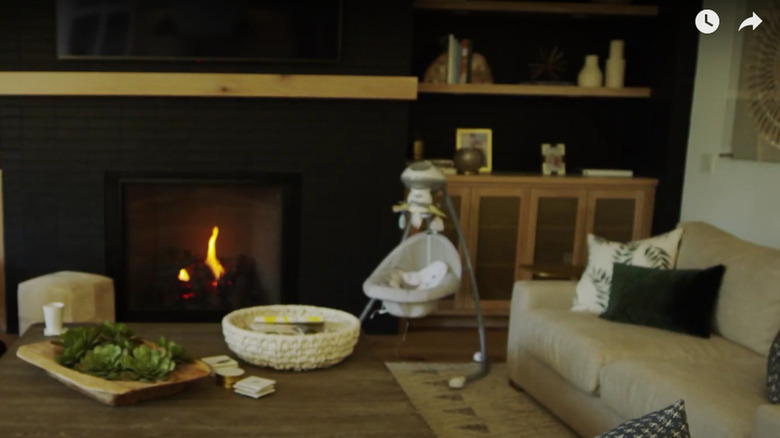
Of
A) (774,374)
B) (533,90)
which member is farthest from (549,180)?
(774,374)

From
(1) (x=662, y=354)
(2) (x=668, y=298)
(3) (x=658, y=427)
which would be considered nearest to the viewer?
(3) (x=658, y=427)

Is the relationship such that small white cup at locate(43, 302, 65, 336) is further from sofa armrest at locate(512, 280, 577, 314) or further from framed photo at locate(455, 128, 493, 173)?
framed photo at locate(455, 128, 493, 173)

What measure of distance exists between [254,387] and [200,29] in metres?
2.56

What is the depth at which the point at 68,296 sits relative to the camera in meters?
3.96

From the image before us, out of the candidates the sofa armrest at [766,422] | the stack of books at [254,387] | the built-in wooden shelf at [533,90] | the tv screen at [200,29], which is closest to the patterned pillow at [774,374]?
the sofa armrest at [766,422]

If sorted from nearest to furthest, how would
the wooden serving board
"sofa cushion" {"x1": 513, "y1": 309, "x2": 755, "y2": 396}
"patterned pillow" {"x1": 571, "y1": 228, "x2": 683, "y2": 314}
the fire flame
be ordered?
1. the wooden serving board
2. "sofa cushion" {"x1": 513, "y1": 309, "x2": 755, "y2": 396}
3. "patterned pillow" {"x1": 571, "y1": 228, "x2": 683, "y2": 314}
4. the fire flame

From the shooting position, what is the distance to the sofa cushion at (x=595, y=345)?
3.05 meters

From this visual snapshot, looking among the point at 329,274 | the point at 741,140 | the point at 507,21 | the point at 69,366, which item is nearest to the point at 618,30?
the point at 507,21

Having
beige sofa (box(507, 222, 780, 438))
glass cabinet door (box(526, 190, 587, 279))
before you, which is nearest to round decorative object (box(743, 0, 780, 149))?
beige sofa (box(507, 222, 780, 438))

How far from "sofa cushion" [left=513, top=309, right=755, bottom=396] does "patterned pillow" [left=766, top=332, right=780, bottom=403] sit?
1.80 feet

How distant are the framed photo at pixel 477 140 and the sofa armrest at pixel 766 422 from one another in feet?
10.4

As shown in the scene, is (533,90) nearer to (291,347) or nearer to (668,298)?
(668,298)

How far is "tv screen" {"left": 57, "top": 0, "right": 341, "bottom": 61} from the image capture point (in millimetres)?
4324

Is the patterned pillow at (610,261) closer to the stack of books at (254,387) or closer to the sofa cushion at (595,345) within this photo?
the sofa cushion at (595,345)
